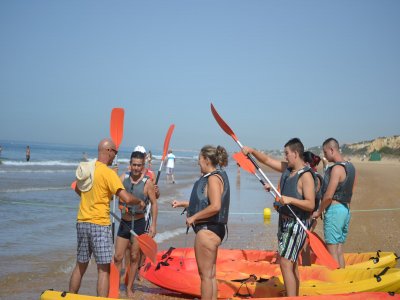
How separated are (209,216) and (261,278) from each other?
1.48 metres

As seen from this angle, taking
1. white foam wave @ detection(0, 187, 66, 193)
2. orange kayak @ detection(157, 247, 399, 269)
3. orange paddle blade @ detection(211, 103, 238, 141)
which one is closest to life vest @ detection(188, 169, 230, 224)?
orange paddle blade @ detection(211, 103, 238, 141)

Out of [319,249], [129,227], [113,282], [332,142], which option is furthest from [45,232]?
[319,249]

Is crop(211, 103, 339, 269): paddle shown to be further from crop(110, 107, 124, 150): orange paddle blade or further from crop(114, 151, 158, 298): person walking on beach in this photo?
crop(110, 107, 124, 150): orange paddle blade

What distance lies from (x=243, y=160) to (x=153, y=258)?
137 cm

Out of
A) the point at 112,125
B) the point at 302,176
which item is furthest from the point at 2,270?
the point at 302,176

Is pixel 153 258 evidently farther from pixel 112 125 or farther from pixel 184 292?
pixel 112 125

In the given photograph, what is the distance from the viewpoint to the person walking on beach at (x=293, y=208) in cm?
454

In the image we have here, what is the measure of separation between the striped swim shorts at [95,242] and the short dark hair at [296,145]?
1796 mm

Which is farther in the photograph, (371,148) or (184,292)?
(371,148)

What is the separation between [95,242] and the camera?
4.46m

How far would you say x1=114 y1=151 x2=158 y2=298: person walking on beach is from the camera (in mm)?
5605

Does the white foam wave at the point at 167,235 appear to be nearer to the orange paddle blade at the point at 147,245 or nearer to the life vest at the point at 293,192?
the orange paddle blade at the point at 147,245

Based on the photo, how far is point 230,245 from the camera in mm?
8797

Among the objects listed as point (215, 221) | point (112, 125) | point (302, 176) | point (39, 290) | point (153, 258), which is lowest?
point (39, 290)
